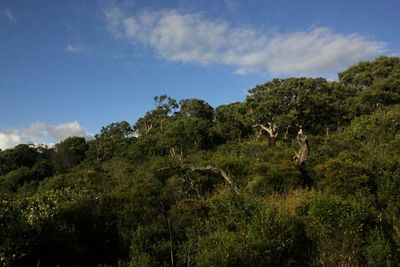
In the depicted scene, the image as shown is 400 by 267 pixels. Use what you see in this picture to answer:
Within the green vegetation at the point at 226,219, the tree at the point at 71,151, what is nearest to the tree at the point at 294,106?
the green vegetation at the point at 226,219

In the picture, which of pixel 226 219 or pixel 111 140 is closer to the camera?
pixel 226 219

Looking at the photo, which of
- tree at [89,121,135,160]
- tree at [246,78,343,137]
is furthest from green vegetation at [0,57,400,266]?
tree at [89,121,135,160]

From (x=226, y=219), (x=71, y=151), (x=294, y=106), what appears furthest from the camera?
(x=71, y=151)

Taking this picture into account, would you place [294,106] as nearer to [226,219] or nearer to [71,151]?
[226,219]

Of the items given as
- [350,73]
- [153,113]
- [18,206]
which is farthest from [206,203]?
[153,113]

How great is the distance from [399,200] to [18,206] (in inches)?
431

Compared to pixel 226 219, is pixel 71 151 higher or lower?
higher

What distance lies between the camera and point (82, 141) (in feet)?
276

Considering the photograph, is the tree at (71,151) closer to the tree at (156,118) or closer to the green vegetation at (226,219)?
the tree at (156,118)

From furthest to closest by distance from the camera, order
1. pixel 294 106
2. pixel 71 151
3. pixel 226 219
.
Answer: pixel 71 151, pixel 294 106, pixel 226 219

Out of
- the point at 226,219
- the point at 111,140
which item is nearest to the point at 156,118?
the point at 111,140

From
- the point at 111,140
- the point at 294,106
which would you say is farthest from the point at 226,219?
the point at 111,140

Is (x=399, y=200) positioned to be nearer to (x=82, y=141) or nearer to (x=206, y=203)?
(x=206, y=203)

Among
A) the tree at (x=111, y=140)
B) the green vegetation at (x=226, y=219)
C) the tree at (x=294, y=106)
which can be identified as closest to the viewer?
the green vegetation at (x=226, y=219)
